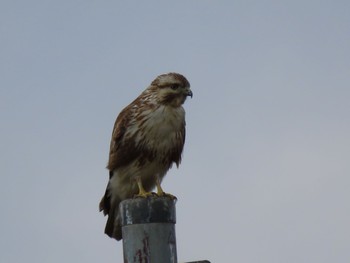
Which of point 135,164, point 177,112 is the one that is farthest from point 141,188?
point 177,112

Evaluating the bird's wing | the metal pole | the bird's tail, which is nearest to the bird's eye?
the bird's wing

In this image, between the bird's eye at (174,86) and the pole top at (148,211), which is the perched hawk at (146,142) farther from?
the pole top at (148,211)

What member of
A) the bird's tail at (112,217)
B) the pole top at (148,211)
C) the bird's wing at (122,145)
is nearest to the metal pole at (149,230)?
the pole top at (148,211)

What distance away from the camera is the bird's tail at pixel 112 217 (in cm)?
746

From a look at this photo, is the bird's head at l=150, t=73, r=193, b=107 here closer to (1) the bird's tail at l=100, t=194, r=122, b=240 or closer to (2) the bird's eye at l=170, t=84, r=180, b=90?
(2) the bird's eye at l=170, t=84, r=180, b=90

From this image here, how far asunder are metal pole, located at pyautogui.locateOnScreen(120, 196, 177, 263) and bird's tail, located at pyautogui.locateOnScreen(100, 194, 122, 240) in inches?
81.4

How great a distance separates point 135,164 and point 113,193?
40 centimetres

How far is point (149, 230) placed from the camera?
5199mm

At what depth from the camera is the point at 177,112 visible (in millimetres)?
7633

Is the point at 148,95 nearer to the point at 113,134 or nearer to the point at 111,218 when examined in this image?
the point at 113,134

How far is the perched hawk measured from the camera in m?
7.59

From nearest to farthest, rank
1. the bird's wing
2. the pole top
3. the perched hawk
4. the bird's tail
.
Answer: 1. the pole top
2. the bird's tail
3. the perched hawk
4. the bird's wing

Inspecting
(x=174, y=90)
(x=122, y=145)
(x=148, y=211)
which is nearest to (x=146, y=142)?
(x=122, y=145)

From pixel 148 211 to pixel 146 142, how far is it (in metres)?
2.39
